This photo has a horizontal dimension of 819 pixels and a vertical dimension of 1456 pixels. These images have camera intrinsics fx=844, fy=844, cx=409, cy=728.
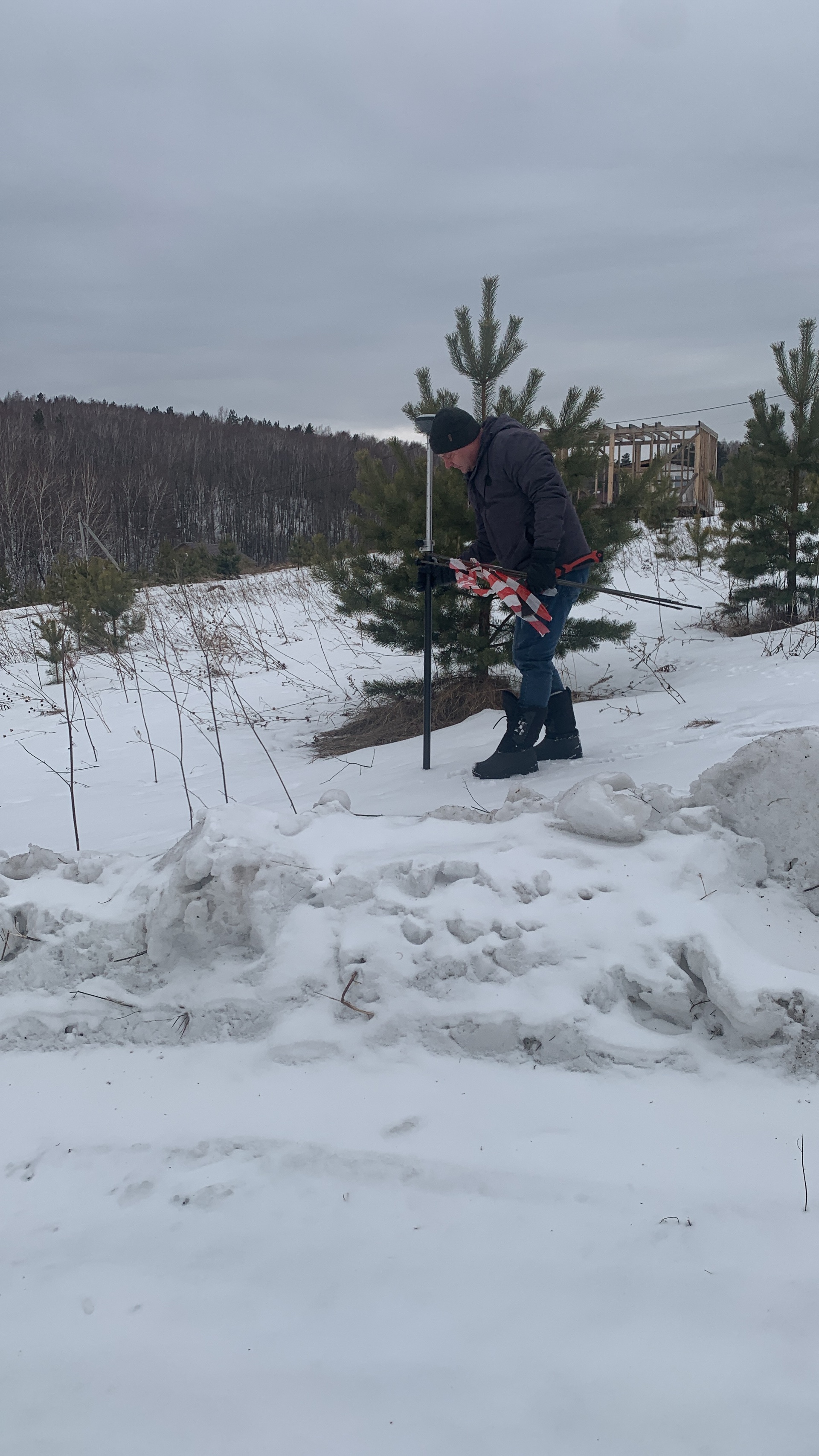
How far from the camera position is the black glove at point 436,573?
421 cm

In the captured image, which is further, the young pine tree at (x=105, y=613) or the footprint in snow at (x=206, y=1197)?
the young pine tree at (x=105, y=613)

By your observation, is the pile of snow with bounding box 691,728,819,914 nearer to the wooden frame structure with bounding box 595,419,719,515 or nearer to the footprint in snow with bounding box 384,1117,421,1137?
the footprint in snow with bounding box 384,1117,421,1137

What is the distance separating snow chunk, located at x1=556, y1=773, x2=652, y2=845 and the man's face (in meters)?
1.85

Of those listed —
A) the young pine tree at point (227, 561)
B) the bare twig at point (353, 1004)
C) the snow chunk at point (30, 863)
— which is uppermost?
the young pine tree at point (227, 561)

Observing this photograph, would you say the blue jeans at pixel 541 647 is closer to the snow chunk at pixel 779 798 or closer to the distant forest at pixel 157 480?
the snow chunk at pixel 779 798

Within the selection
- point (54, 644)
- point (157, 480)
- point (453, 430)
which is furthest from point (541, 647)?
point (157, 480)

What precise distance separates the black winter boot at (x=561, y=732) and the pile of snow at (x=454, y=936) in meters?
1.52

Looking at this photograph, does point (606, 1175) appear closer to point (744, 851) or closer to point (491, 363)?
point (744, 851)

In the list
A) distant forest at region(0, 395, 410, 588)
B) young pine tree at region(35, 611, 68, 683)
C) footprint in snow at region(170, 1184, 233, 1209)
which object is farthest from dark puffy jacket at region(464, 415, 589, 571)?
distant forest at region(0, 395, 410, 588)

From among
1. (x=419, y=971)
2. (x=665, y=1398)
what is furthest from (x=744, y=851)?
(x=665, y=1398)

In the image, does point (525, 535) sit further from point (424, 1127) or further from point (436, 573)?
point (424, 1127)

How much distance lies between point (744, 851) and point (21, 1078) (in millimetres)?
1948

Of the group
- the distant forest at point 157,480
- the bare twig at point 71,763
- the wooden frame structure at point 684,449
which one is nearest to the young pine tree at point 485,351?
the bare twig at point 71,763

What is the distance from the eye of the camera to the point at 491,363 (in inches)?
217
